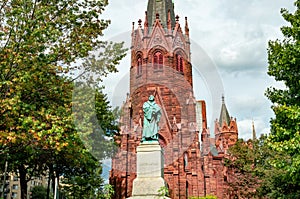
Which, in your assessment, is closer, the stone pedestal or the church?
the stone pedestal

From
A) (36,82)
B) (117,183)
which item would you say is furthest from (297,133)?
(117,183)

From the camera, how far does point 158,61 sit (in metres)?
36.8

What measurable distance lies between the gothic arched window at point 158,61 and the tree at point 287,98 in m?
21.9

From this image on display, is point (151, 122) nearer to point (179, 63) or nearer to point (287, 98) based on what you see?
point (287, 98)

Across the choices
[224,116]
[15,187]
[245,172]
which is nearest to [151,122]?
[245,172]

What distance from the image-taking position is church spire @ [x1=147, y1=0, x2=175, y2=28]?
3928 centimetres

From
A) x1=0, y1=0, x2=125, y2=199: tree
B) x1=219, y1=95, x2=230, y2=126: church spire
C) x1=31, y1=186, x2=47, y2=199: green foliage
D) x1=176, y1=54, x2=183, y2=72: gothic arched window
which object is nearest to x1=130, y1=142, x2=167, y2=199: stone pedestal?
x1=0, y1=0, x2=125, y2=199: tree

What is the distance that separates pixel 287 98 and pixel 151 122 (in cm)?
625

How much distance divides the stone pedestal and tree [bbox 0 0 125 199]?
2713 millimetres

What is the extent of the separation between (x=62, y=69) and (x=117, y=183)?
2057 centimetres

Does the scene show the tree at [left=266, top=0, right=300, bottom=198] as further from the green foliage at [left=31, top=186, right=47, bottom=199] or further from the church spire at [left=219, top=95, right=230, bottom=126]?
the church spire at [left=219, top=95, right=230, bottom=126]

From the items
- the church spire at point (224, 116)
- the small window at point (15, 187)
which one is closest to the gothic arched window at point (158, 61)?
the church spire at point (224, 116)

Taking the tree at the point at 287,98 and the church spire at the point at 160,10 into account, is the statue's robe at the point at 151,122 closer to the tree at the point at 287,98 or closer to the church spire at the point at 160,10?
the tree at the point at 287,98

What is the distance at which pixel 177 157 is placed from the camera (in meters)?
30.3
